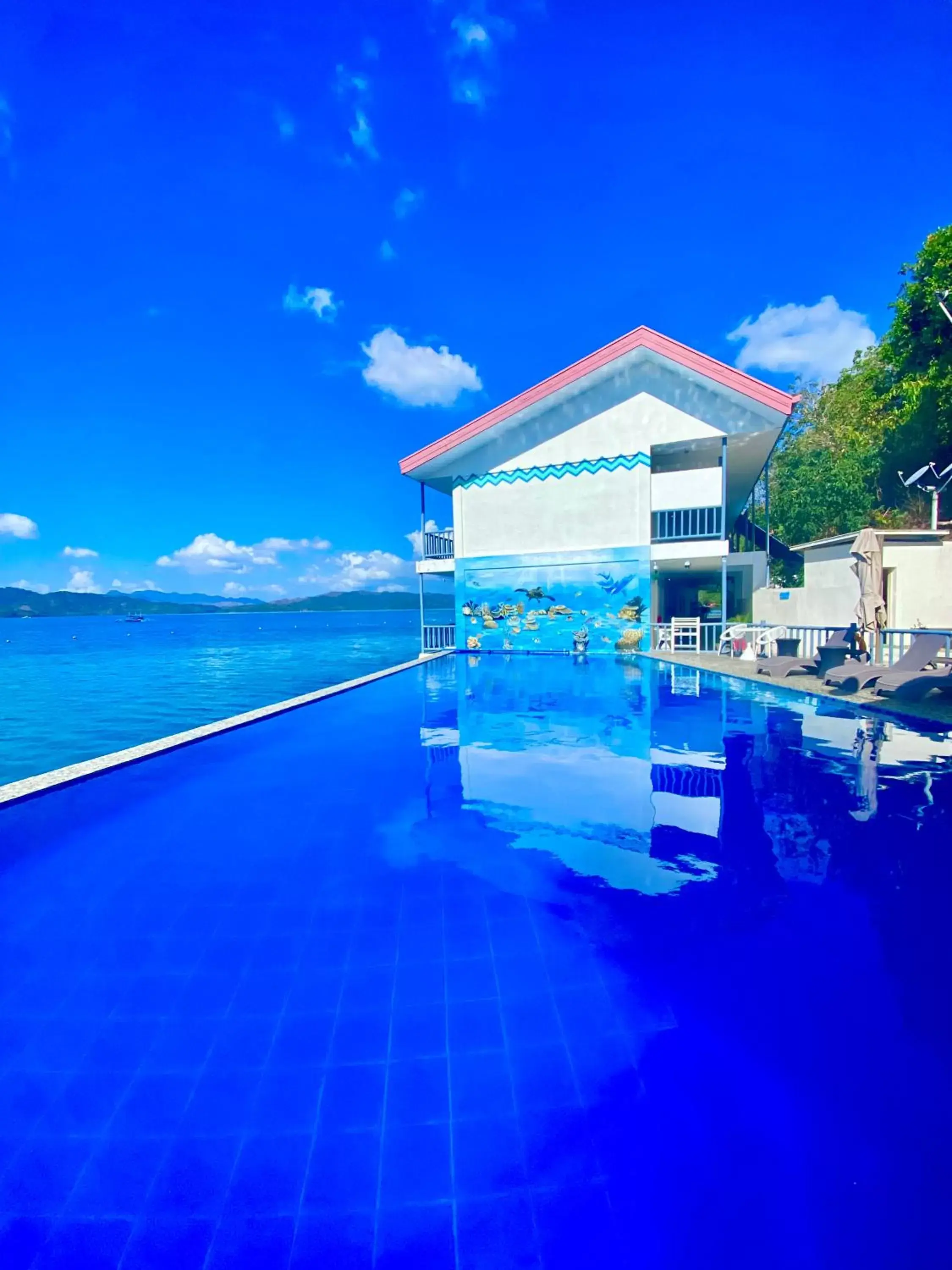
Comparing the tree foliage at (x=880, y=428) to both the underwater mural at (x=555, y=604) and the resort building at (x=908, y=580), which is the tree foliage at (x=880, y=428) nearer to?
the resort building at (x=908, y=580)

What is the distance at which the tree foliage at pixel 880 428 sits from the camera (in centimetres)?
1324

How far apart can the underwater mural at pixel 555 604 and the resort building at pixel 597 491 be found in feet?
0.11

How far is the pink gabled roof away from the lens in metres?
14.2

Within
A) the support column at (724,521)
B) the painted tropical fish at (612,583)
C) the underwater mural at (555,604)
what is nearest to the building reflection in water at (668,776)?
the support column at (724,521)

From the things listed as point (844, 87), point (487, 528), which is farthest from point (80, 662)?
point (844, 87)

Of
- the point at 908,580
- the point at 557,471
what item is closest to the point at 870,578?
the point at 908,580

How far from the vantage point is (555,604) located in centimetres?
1725

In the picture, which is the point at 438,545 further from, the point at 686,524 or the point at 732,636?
the point at 732,636

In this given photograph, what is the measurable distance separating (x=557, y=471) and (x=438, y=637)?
678 centimetres

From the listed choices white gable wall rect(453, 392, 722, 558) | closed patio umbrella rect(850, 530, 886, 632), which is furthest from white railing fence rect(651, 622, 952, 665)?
white gable wall rect(453, 392, 722, 558)

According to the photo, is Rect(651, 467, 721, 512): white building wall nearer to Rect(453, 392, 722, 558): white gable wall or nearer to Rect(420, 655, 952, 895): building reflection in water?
Rect(453, 392, 722, 558): white gable wall

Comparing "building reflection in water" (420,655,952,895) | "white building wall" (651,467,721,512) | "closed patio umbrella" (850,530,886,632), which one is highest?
"white building wall" (651,467,721,512)

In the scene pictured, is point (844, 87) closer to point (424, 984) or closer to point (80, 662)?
point (424, 984)

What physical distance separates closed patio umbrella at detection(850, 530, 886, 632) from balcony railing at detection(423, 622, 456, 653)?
1194 centimetres
